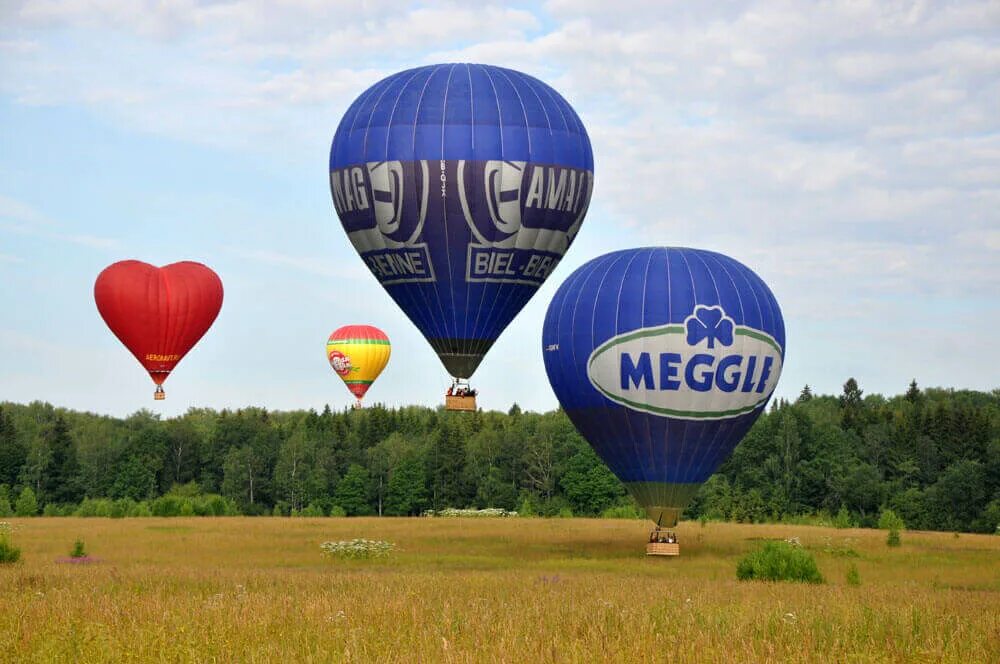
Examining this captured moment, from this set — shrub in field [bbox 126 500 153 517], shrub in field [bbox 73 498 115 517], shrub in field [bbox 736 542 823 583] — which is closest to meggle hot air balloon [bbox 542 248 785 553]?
shrub in field [bbox 736 542 823 583]

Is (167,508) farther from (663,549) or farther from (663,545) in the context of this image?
(663,549)

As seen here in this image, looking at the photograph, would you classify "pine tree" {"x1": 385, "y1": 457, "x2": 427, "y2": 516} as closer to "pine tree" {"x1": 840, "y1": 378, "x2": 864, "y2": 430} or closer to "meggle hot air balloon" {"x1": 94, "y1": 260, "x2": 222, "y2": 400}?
"pine tree" {"x1": 840, "y1": 378, "x2": 864, "y2": 430}

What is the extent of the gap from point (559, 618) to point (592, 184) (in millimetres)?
33031

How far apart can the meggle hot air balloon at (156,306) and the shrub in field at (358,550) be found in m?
24.5

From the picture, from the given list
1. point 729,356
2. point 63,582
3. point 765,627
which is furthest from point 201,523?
point 765,627

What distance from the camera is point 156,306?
6719 centimetres

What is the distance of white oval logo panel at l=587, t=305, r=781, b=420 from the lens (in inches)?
1740

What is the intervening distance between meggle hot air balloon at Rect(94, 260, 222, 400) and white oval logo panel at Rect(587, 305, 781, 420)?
30.3 m

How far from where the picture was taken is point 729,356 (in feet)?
147

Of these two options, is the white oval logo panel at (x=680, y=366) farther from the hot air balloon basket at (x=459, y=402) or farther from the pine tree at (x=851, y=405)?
the pine tree at (x=851, y=405)

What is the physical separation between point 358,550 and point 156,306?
26.6 m

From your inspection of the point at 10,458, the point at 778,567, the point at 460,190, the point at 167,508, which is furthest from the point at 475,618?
the point at 10,458

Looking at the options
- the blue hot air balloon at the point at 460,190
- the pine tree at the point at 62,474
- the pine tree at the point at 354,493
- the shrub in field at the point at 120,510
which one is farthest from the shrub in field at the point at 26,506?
the blue hot air balloon at the point at 460,190

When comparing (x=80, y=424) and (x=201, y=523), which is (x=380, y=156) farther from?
(x=80, y=424)
